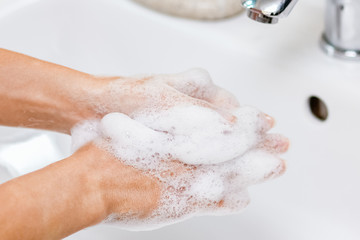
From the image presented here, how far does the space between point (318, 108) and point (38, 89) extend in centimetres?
33

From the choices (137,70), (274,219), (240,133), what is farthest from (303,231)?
(137,70)

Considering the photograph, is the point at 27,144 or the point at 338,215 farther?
the point at 27,144

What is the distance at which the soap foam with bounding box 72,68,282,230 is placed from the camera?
1.64 feet

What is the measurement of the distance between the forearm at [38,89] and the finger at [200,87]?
9 cm

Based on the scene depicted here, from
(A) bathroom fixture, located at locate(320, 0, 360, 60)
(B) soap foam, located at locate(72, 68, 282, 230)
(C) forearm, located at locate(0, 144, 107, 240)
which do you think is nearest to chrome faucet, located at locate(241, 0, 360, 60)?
(A) bathroom fixture, located at locate(320, 0, 360, 60)

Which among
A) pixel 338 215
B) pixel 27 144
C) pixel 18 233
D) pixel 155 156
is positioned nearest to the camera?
pixel 18 233

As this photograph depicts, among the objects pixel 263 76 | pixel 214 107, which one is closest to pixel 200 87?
pixel 214 107

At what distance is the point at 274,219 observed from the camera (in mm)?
690

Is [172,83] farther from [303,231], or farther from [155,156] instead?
[303,231]

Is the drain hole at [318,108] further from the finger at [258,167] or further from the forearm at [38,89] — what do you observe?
the forearm at [38,89]

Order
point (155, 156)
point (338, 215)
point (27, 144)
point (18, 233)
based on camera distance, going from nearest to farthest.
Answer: point (18, 233), point (155, 156), point (338, 215), point (27, 144)

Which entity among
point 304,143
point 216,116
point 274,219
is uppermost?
point 216,116

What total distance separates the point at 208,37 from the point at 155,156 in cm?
25

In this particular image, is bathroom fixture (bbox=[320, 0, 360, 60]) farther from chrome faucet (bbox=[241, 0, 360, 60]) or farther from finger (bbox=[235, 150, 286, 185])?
finger (bbox=[235, 150, 286, 185])
